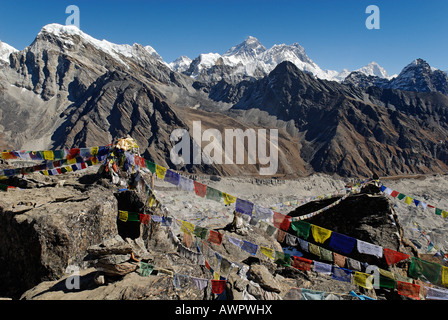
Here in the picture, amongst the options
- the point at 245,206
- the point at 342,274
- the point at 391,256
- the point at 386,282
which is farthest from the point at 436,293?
the point at 245,206

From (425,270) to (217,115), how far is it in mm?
83201

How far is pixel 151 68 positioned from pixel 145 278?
149512 mm

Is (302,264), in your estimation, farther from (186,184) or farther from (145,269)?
(145,269)

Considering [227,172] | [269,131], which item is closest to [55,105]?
[227,172]

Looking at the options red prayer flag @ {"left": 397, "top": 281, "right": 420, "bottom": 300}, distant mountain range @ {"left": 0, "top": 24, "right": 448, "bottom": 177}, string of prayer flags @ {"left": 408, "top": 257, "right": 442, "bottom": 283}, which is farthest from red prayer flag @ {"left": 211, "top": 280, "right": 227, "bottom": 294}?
distant mountain range @ {"left": 0, "top": 24, "right": 448, "bottom": 177}

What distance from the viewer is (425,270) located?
820cm

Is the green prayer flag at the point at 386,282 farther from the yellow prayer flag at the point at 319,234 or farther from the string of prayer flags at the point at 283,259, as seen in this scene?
the string of prayer flags at the point at 283,259

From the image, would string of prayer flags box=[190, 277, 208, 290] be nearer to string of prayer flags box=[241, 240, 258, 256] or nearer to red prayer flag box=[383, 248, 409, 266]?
string of prayer flags box=[241, 240, 258, 256]

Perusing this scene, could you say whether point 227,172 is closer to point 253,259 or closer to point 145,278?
point 253,259

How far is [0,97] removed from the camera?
79.1 m
